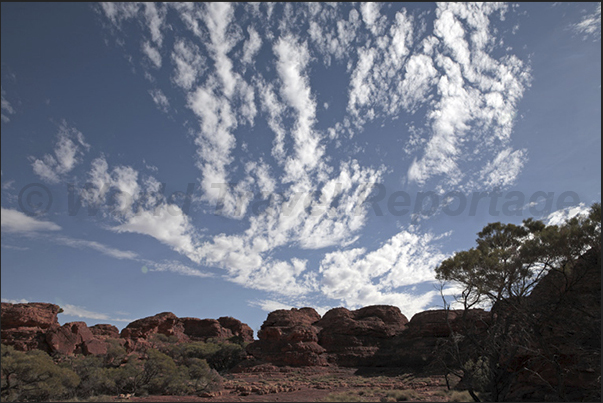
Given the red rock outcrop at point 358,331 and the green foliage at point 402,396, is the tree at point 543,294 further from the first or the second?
the red rock outcrop at point 358,331

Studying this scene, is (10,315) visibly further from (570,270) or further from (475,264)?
(570,270)

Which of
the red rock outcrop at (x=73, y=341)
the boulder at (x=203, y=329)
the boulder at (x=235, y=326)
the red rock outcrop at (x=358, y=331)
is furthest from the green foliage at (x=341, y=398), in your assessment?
the boulder at (x=235, y=326)

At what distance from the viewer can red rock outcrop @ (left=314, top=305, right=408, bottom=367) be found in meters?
45.8

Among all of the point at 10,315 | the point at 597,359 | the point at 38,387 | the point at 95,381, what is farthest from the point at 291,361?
the point at 597,359

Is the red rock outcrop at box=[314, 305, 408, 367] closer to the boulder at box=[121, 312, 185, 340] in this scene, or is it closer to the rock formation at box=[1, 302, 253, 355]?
the boulder at box=[121, 312, 185, 340]

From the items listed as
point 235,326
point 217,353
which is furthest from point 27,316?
point 235,326

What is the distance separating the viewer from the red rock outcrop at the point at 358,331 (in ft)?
150

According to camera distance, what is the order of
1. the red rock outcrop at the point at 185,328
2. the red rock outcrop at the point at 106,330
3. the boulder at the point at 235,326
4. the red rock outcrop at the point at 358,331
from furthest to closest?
the boulder at the point at 235,326 < the red rock outcrop at the point at 185,328 < the red rock outcrop at the point at 106,330 < the red rock outcrop at the point at 358,331

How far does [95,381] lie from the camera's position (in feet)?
61.9

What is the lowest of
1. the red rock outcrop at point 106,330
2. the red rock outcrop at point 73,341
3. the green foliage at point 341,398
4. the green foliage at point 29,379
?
the green foliage at point 341,398

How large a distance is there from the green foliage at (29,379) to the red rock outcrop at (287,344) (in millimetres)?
31301

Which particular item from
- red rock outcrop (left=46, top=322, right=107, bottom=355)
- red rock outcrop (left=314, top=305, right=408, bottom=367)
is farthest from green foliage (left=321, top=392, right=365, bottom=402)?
red rock outcrop (left=46, top=322, right=107, bottom=355)

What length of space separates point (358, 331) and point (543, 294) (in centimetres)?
4136

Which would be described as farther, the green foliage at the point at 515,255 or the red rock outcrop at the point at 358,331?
the red rock outcrop at the point at 358,331
